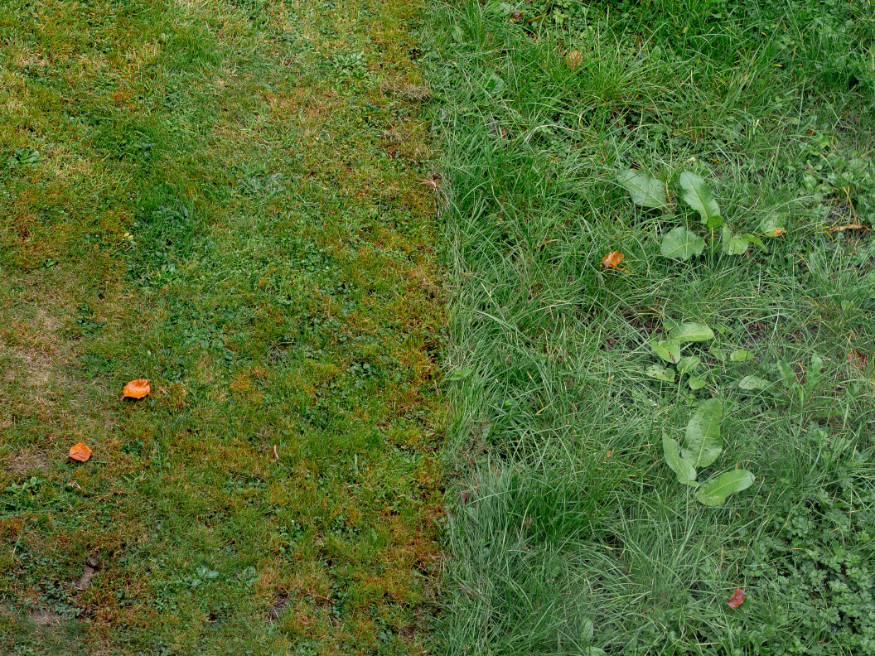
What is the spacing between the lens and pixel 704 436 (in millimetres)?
3318

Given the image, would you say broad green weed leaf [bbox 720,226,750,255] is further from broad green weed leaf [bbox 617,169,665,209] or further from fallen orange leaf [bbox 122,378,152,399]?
fallen orange leaf [bbox 122,378,152,399]

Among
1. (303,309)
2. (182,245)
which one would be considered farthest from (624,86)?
(182,245)

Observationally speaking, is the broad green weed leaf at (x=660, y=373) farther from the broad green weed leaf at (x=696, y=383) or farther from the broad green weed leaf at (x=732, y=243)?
the broad green weed leaf at (x=732, y=243)

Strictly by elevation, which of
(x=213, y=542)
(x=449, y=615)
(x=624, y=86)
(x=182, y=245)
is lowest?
(x=449, y=615)

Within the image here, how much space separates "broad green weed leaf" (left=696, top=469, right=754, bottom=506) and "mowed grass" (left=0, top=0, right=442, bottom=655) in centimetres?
118

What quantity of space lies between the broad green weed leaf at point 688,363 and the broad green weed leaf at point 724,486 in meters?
0.57

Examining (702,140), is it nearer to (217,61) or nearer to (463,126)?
(463,126)

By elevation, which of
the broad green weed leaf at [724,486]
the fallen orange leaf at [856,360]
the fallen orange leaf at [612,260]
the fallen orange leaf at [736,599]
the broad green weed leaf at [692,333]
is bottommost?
the fallen orange leaf at [736,599]

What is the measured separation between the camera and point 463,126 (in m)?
4.41

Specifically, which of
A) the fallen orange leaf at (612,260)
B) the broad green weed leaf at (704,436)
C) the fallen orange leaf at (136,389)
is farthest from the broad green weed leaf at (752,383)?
the fallen orange leaf at (136,389)

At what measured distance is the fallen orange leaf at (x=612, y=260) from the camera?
154 inches

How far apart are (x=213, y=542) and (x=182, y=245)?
1.55m

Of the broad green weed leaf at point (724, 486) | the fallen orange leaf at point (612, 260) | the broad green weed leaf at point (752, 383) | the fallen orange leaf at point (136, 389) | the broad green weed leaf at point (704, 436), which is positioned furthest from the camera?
the fallen orange leaf at point (612, 260)

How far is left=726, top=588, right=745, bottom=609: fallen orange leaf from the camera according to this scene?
9.87ft
